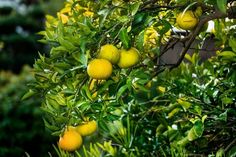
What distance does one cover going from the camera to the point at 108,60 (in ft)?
4.06

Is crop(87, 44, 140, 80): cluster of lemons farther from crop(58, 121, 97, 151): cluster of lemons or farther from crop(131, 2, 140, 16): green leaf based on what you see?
crop(58, 121, 97, 151): cluster of lemons

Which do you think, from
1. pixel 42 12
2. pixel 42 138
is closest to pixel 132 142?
pixel 42 138

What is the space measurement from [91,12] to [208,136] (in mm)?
531

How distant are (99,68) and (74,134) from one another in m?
0.24

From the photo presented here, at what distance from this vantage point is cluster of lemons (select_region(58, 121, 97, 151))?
1374 millimetres

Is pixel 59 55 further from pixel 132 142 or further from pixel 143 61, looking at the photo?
pixel 132 142

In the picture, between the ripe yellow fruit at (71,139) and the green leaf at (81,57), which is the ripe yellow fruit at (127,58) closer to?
the green leaf at (81,57)

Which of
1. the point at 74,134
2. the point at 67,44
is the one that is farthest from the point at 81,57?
the point at 74,134

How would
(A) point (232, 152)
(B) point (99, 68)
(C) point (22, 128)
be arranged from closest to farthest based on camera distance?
1. (B) point (99, 68)
2. (A) point (232, 152)
3. (C) point (22, 128)

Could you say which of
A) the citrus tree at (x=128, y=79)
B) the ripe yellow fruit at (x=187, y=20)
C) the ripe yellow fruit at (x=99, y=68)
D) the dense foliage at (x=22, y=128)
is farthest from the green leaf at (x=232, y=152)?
the dense foliage at (x=22, y=128)

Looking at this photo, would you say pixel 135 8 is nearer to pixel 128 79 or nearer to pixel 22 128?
pixel 128 79

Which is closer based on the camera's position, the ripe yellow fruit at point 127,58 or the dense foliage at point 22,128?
the ripe yellow fruit at point 127,58

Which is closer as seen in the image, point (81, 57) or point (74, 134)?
point (81, 57)

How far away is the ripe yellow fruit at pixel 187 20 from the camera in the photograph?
1.35m
